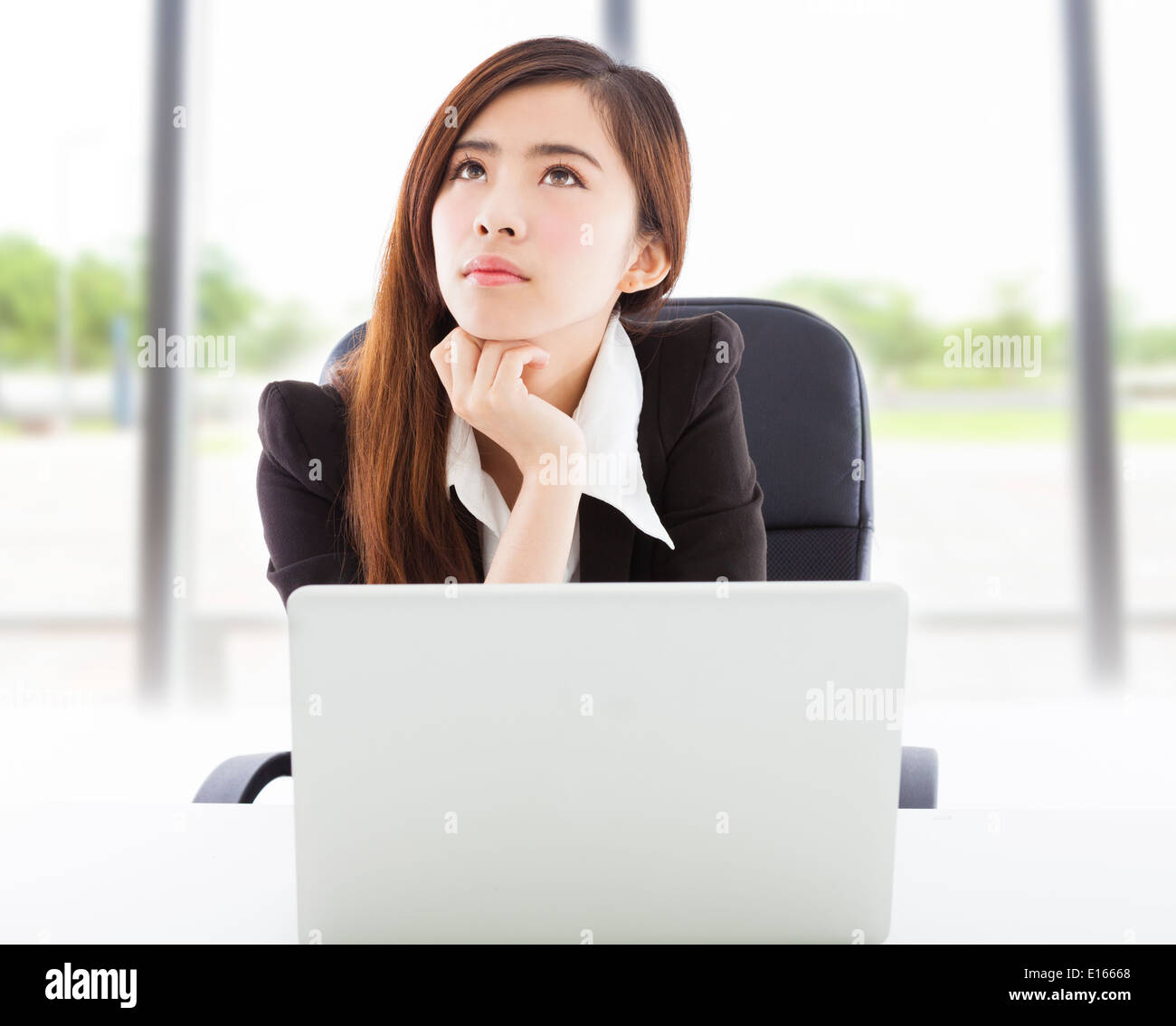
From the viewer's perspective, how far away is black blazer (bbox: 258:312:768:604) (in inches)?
51.6

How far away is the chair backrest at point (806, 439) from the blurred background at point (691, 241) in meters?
1.76

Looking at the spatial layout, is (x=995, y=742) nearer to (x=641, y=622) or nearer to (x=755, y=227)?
(x=755, y=227)

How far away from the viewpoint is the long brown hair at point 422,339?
4.09ft

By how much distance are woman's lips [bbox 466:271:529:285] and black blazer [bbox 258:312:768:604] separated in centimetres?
28

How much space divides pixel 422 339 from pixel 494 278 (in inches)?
6.8

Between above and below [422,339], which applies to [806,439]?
below

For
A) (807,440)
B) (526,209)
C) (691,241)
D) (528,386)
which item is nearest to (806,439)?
(807,440)

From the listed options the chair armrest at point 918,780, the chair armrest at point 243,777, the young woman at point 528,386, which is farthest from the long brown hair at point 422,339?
the chair armrest at point 918,780

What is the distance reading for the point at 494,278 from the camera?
1.19 meters

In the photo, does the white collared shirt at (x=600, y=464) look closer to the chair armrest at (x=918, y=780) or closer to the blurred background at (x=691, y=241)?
the chair armrest at (x=918, y=780)

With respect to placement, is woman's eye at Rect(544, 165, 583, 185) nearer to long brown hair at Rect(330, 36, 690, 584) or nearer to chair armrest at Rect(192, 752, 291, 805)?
long brown hair at Rect(330, 36, 690, 584)

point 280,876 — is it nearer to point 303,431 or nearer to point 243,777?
point 243,777

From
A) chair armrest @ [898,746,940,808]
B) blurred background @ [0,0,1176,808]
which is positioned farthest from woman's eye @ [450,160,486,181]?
blurred background @ [0,0,1176,808]

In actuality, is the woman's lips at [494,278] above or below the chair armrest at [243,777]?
above
